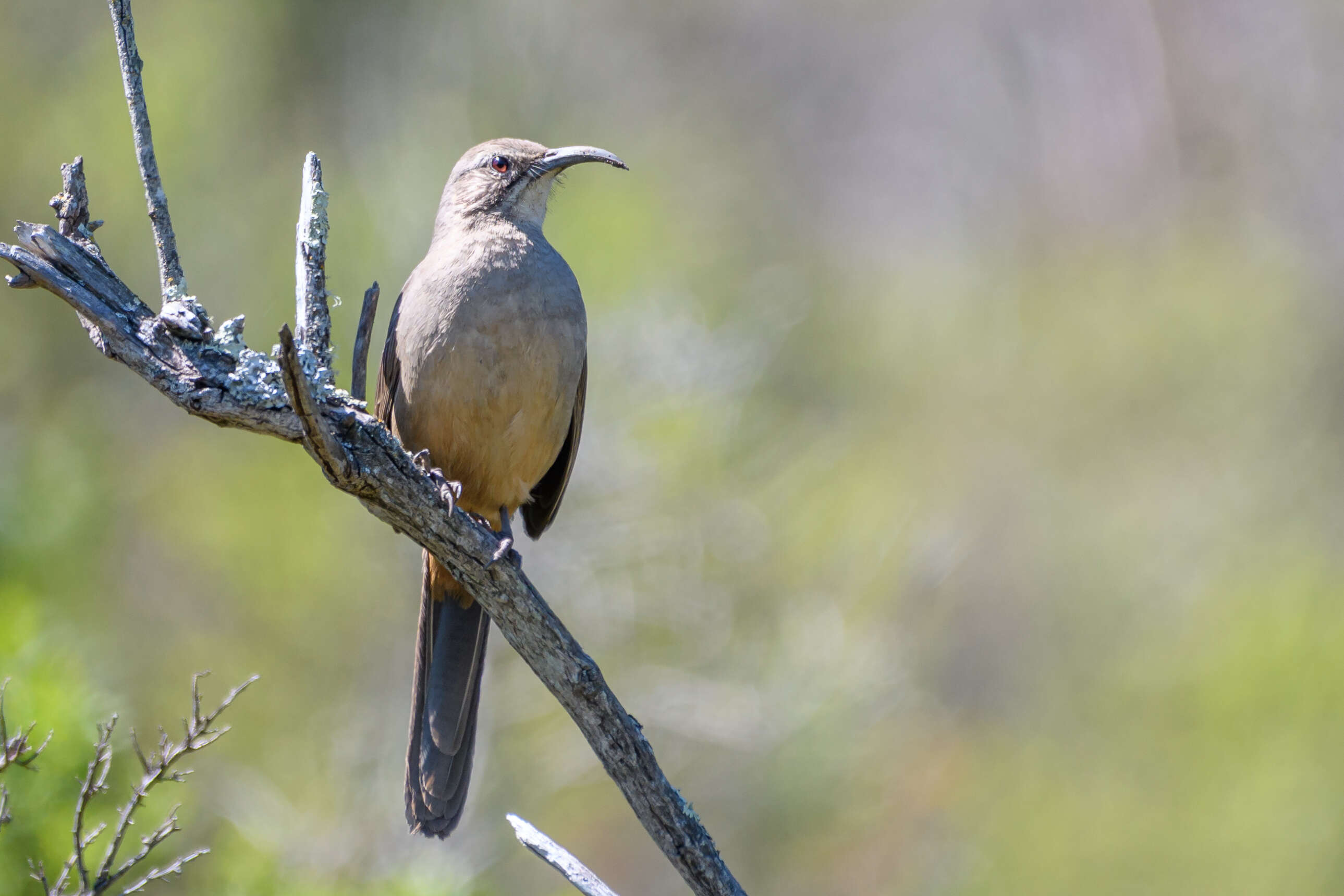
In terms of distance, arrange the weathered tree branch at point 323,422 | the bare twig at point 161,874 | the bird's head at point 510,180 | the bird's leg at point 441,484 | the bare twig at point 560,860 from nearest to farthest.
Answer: the weathered tree branch at point 323,422 → the bare twig at point 161,874 → the bare twig at point 560,860 → the bird's leg at point 441,484 → the bird's head at point 510,180

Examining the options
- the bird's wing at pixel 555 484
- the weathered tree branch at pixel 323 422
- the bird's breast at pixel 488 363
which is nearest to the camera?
the weathered tree branch at pixel 323 422

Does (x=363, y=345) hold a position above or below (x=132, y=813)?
above

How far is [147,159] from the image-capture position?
267cm

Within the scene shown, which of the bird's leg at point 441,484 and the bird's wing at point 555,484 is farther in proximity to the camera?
the bird's wing at point 555,484

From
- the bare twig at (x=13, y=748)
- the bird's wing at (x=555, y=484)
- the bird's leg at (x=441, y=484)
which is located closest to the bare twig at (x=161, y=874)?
the bare twig at (x=13, y=748)

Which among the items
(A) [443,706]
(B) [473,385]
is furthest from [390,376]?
(A) [443,706]

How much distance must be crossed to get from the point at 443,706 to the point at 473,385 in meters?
1.15

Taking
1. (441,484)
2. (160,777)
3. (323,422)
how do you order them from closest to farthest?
(323,422) → (160,777) → (441,484)

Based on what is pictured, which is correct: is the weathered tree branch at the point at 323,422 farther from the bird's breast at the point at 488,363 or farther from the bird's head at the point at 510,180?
the bird's head at the point at 510,180

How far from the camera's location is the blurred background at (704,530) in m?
8.09

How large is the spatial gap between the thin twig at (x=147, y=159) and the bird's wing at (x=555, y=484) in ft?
6.04

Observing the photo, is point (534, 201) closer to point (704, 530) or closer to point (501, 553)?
point (501, 553)

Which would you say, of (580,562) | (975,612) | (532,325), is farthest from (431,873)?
(975,612)

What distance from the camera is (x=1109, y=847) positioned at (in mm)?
9000
